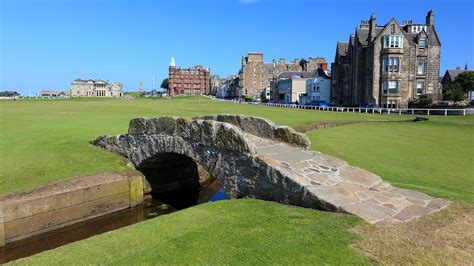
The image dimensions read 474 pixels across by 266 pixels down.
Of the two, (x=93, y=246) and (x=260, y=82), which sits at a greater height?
(x=260, y=82)

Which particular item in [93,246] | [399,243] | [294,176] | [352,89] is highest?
[352,89]

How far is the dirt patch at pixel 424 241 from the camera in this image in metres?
5.53

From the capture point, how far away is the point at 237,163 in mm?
10094

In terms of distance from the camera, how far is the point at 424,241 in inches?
238

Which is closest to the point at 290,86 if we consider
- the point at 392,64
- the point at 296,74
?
the point at 296,74

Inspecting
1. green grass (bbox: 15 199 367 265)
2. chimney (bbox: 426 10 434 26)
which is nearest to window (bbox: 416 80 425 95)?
chimney (bbox: 426 10 434 26)

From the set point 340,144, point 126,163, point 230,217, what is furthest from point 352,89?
point 230,217

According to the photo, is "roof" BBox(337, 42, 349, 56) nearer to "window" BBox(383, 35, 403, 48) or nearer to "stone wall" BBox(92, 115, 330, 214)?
"window" BBox(383, 35, 403, 48)

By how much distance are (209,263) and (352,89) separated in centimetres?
6999

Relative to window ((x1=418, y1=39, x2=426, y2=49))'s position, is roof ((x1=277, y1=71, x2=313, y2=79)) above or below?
below

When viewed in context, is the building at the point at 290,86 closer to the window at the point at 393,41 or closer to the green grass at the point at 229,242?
the window at the point at 393,41

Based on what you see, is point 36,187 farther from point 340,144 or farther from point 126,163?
point 340,144

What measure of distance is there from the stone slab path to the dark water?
5.47 metres

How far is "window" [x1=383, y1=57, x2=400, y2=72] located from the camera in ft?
198
